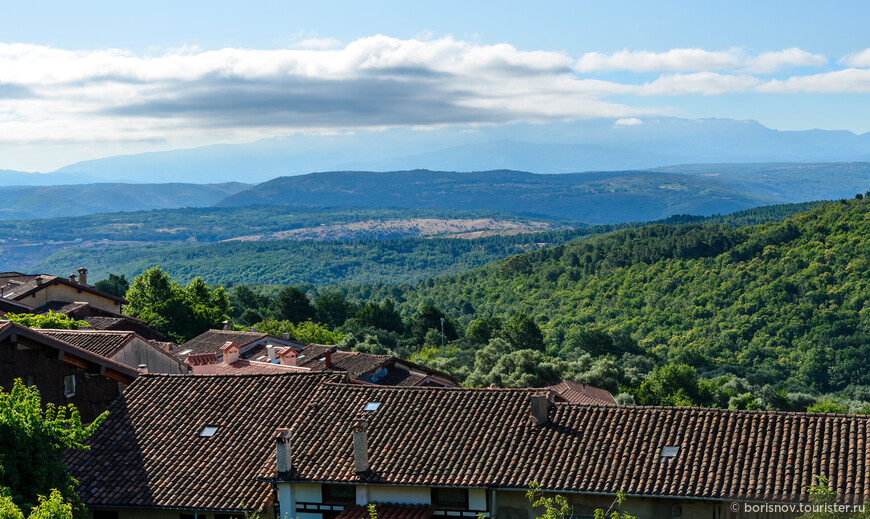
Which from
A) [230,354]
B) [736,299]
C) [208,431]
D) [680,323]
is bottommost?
[680,323]

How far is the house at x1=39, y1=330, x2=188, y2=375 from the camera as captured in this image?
104 ft

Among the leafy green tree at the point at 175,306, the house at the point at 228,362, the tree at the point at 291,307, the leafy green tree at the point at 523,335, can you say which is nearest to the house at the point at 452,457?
the house at the point at 228,362

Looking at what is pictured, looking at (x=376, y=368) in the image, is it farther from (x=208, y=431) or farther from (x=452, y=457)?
(x=452, y=457)

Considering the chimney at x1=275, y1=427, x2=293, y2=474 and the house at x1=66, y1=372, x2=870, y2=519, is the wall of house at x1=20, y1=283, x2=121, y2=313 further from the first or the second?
the chimney at x1=275, y1=427, x2=293, y2=474

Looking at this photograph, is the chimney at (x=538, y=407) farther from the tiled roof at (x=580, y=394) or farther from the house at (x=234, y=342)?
the house at (x=234, y=342)

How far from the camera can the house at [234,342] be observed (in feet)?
173

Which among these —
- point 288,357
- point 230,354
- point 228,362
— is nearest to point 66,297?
point 230,354

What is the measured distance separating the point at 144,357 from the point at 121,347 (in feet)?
6.35

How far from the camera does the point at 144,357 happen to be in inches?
1347

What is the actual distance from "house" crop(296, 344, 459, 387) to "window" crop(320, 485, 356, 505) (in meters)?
23.0

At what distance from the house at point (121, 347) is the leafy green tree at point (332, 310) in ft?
206

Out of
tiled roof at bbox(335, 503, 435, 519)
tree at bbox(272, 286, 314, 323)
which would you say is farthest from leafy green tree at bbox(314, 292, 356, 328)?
tiled roof at bbox(335, 503, 435, 519)

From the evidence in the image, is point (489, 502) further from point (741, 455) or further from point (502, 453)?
point (741, 455)

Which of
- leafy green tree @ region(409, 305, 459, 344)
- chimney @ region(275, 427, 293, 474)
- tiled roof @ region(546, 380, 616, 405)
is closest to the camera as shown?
Answer: chimney @ region(275, 427, 293, 474)
